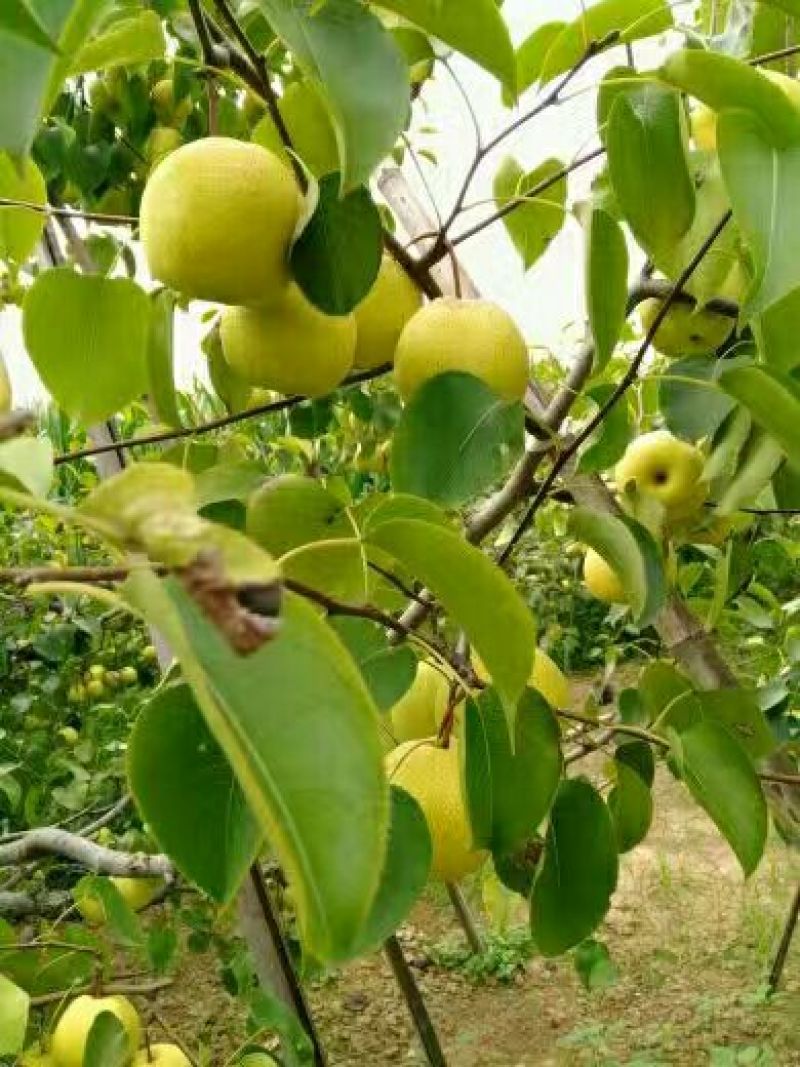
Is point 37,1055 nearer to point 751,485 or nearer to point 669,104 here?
point 751,485

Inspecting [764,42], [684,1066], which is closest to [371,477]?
[684,1066]

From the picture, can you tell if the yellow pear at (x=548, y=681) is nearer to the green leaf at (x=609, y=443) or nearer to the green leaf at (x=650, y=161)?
the green leaf at (x=609, y=443)

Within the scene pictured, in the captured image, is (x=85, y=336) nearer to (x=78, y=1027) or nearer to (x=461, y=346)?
(x=461, y=346)

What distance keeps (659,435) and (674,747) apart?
48 cm

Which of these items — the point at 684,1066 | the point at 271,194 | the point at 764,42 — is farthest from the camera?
the point at 684,1066

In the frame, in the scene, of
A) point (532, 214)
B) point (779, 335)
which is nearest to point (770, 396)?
point (779, 335)

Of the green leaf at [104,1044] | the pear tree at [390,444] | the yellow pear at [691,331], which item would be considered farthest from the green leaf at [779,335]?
the green leaf at [104,1044]

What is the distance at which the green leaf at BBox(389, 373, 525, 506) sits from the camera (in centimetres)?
65

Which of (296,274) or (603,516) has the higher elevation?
(296,274)

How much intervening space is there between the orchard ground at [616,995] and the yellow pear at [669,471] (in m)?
1.08

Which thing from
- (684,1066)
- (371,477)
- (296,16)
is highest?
(296,16)

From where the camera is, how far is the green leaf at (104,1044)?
35.4 inches

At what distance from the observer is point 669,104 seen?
0.62 meters

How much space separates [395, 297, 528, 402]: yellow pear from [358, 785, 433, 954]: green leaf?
10.1 inches
